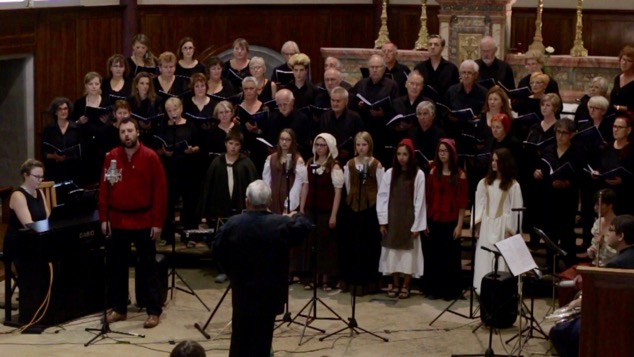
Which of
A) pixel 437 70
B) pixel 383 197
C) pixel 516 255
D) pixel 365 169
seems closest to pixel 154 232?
pixel 365 169

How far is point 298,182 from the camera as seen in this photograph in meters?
10.3

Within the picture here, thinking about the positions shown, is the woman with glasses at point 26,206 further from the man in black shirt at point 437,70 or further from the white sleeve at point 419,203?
the man in black shirt at point 437,70

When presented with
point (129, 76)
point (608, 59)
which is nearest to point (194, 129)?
point (129, 76)

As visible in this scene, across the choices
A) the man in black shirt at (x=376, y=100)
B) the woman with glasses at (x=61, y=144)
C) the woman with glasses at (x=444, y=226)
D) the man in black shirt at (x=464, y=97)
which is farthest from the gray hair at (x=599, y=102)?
the woman with glasses at (x=61, y=144)

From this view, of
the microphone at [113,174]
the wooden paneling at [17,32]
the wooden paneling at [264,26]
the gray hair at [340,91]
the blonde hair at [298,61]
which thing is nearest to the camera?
the microphone at [113,174]

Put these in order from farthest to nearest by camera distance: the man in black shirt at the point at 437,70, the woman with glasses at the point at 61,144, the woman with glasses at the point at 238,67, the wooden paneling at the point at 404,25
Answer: the wooden paneling at the point at 404,25 → the woman with glasses at the point at 238,67 → the man in black shirt at the point at 437,70 → the woman with glasses at the point at 61,144

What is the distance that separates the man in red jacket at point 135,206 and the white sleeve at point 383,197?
6.50 ft

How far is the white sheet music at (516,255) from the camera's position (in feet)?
26.4

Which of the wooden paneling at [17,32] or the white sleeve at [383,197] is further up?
the wooden paneling at [17,32]

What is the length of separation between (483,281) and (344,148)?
6.27 ft

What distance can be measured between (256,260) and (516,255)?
191cm

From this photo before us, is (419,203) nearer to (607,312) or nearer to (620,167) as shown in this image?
(620,167)

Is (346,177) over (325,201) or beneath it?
over

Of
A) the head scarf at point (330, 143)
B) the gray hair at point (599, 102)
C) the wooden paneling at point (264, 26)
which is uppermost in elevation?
the wooden paneling at point (264, 26)
